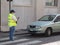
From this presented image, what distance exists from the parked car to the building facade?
400cm

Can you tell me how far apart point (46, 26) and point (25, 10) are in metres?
5.85

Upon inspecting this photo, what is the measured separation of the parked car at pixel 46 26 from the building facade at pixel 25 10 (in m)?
4.00

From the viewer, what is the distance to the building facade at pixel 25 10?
821 inches

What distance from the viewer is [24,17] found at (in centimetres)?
2241

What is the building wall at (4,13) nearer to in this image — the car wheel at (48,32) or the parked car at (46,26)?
the parked car at (46,26)

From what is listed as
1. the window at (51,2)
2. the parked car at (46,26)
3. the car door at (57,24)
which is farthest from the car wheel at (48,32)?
the window at (51,2)

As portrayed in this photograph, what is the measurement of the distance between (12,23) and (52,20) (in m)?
4.12

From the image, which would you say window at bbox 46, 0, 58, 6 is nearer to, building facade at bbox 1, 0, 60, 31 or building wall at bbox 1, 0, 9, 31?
building facade at bbox 1, 0, 60, 31

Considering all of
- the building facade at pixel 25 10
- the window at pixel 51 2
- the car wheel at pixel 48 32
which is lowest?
the car wheel at pixel 48 32

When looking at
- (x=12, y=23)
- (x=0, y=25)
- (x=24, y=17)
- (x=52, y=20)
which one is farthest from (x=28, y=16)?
(x=12, y=23)

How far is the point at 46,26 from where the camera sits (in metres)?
17.0

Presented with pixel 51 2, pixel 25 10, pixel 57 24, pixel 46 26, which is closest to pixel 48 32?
pixel 46 26

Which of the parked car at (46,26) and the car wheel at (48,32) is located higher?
the parked car at (46,26)

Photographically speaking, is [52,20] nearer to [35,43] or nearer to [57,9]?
[35,43]
